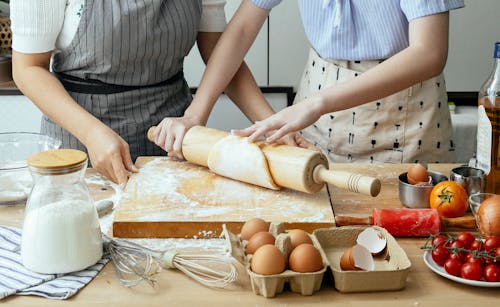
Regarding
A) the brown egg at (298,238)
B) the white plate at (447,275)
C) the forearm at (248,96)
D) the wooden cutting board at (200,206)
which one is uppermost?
the forearm at (248,96)

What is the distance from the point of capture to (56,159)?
1.02 meters

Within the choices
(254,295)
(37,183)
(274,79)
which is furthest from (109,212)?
(274,79)

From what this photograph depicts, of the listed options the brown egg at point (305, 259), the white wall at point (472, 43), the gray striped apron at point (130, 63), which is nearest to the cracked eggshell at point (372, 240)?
the brown egg at point (305, 259)

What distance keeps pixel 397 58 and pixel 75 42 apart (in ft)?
2.54

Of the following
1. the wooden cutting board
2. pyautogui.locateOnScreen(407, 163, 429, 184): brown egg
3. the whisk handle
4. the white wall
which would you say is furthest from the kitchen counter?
the white wall

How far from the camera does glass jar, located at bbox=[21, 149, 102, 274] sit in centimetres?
100

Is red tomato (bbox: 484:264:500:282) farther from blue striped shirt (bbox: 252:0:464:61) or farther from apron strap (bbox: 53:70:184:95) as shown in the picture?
apron strap (bbox: 53:70:184:95)

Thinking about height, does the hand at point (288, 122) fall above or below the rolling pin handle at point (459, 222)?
above

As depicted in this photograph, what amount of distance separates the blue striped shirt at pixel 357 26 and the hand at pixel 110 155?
0.56 m

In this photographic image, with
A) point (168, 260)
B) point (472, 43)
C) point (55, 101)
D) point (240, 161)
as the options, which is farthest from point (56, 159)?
point (472, 43)

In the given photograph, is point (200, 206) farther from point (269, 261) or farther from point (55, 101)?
point (55, 101)

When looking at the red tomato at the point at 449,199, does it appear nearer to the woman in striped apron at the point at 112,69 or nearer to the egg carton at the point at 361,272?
the egg carton at the point at 361,272

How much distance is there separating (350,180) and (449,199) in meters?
0.19

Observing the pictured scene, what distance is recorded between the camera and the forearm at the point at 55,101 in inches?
59.2
